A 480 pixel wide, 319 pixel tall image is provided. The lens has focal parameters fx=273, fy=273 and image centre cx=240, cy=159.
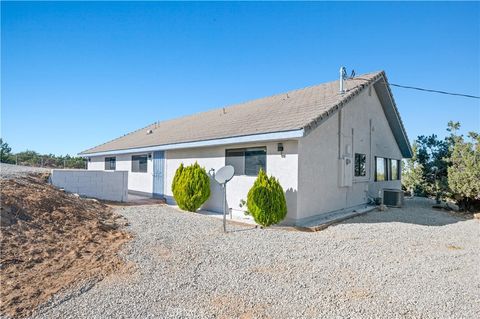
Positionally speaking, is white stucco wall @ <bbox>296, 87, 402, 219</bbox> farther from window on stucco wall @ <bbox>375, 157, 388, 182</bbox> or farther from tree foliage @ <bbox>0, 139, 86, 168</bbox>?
tree foliage @ <bbox>0, 139, 86, 168</bbox>

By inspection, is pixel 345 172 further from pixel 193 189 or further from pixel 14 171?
pixel 14 171

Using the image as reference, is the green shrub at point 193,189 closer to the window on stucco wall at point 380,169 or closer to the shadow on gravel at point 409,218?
the shadow on gravel at point 409,218

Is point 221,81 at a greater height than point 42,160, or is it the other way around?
point 221,81

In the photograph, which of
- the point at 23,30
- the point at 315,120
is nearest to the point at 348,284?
the point at 315,120

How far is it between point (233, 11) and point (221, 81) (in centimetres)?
484

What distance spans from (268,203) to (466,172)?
354 inches

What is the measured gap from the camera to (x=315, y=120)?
314 inches

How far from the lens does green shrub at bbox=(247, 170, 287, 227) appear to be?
308 inches

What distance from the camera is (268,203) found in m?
7.81

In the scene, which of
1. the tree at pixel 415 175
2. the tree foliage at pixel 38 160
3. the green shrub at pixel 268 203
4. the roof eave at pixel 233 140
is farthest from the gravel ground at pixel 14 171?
the tree at pixel 415 175

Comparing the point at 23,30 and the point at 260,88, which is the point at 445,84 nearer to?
the point at 260,88

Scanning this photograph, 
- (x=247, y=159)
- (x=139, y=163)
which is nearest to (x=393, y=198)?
(x=247, y=159)

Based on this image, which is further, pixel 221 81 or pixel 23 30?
pixel 221 81

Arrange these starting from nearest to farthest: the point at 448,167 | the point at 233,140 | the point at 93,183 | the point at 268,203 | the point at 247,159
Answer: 1. the point at 268,203
2. the point at 233,140
3. the point at 247,159
4. the point at 93,183
5. the point at 448,167
